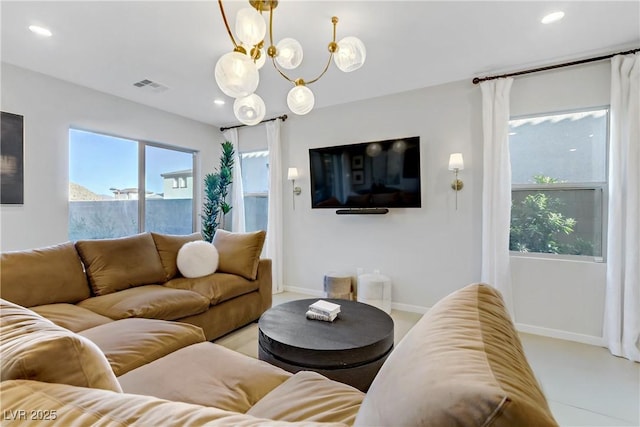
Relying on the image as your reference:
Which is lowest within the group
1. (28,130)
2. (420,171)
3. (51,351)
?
(51,351)

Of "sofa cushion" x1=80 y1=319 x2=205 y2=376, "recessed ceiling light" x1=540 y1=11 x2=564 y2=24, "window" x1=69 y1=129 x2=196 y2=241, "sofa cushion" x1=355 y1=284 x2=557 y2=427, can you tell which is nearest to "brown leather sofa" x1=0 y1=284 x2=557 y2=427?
"sofa cushion" x1=355 y1=284 x2=557 y2=427

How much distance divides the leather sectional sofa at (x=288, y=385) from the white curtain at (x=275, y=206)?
10.1ft

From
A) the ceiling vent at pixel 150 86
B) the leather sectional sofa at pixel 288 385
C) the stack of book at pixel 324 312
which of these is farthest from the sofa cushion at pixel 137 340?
the ceiling vent at pixel 150 86

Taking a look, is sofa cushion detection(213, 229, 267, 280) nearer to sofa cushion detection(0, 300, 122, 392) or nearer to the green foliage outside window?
sofa cushion detection(0, 300, 122, 392)

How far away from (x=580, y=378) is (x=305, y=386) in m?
2.19

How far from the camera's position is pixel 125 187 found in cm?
398

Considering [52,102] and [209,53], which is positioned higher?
[209,53]

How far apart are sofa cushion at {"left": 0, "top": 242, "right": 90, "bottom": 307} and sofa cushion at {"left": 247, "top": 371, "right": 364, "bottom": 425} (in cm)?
197

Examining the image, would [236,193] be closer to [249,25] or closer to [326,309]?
[326,309]

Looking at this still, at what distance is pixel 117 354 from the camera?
139cm

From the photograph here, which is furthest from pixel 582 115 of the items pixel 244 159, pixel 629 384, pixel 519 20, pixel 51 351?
pixel 244 159

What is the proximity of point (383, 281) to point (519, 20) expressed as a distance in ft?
8.49

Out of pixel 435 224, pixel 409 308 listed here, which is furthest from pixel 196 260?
pixel 435 224

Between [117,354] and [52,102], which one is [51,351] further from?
[52,102]
